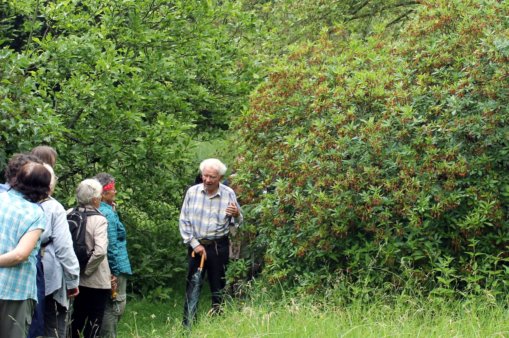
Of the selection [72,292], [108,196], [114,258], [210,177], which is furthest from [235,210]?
[72,292]

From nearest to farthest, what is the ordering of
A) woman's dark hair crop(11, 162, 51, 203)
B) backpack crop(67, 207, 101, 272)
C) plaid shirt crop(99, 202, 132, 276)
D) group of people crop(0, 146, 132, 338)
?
group of people crop(0, 146, 132, 338) < woman's dark hair crop(11, 162, 51, 203) < backpack crop(67, 207, 101, 272) < plaid shirt crop(99, 202, 132, 276)

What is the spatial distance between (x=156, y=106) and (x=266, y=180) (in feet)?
8.92

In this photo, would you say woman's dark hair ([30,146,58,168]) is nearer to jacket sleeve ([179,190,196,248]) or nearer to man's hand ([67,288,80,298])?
man's hand ([67,288,80,298])

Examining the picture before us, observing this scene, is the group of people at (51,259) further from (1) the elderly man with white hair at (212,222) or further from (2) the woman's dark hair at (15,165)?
(1) the elderly man with white hair at (212,222)

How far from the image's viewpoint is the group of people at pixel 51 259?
600cm

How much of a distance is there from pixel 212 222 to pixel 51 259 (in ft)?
9.20

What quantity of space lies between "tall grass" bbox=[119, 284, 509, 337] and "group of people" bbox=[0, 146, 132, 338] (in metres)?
0.74

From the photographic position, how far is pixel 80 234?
7.51m

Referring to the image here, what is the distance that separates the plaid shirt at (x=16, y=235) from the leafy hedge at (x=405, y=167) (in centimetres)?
289

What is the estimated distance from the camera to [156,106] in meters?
11.3

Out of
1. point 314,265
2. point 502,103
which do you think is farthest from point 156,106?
point 502,103

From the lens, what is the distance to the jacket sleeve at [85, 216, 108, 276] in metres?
7.52

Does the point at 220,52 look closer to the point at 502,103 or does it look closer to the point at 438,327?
the point at 502,103

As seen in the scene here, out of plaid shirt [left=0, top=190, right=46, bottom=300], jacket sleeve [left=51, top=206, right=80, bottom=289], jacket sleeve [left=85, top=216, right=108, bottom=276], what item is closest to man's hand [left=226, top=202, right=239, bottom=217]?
jacket sleeve [left=85, top=216, right=108, bottom=276]
